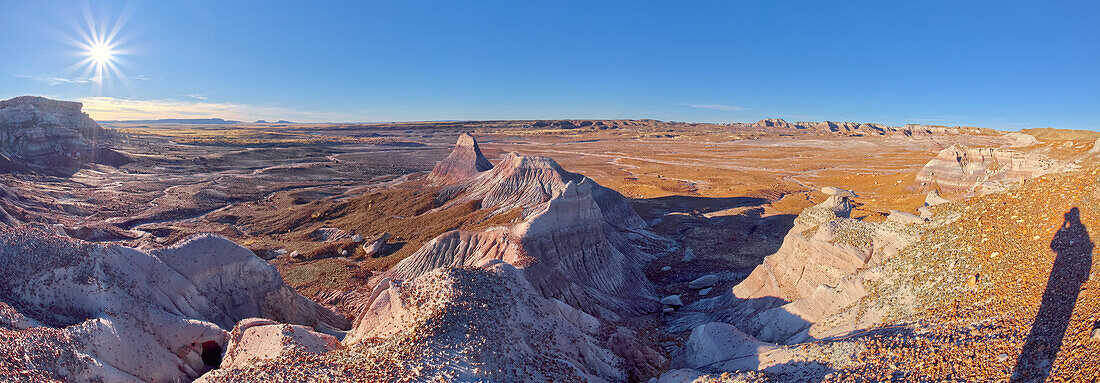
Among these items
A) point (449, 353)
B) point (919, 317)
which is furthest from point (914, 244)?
point (449, 353)

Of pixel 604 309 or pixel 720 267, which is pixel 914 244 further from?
pixel 720 267

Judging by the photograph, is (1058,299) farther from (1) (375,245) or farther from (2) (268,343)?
(1) (375,245)

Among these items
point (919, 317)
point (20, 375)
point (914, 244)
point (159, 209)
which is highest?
point (914, 244)

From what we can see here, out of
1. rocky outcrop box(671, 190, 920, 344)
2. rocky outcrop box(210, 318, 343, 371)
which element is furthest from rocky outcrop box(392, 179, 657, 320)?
rocky outcrop box(210, 318, 343, 371)

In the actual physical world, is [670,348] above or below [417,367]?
below

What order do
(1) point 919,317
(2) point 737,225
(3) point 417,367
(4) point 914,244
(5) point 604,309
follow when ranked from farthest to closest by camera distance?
(2) point 737,225 < (5) point 604,309 < (4) point 914,244 < (1) point 919,317 < (3) point 417,367

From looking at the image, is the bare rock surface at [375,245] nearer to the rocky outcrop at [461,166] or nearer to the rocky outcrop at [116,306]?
the rocky outcrop at [116,306]
